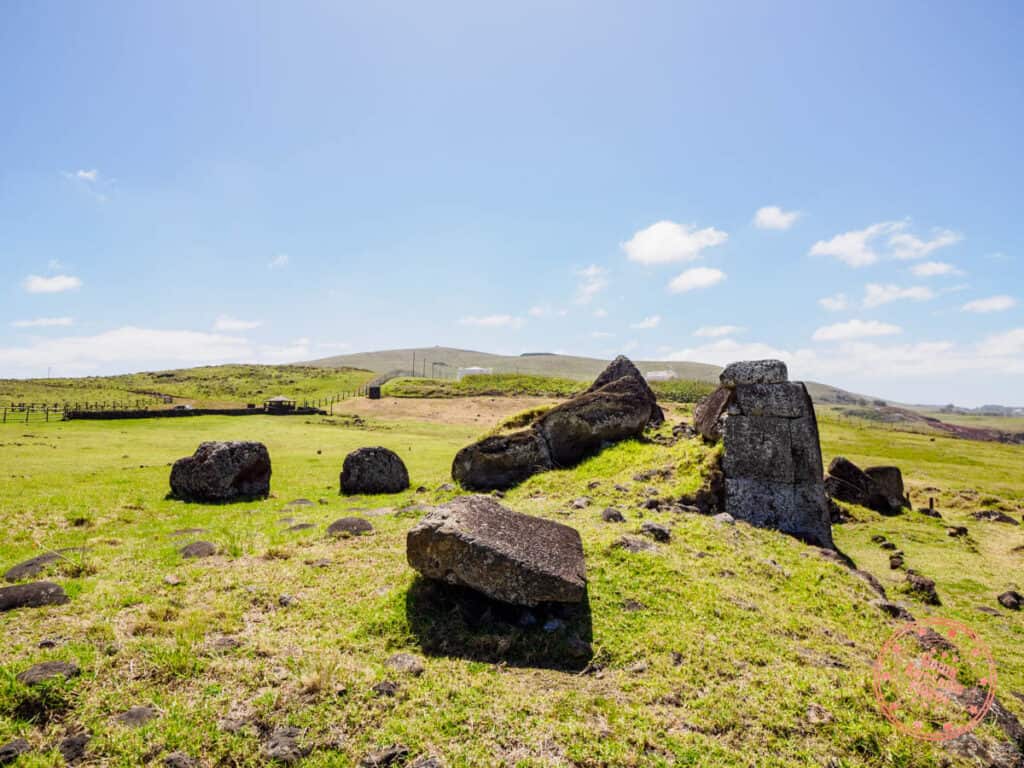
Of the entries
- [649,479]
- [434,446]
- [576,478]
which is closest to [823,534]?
[649,479]

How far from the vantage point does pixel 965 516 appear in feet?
69.6

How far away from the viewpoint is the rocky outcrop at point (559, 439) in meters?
19.7

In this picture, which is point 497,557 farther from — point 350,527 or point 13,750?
point 350,527

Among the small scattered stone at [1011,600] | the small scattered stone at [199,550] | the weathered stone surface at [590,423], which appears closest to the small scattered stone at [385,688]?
the small scattered stone at [199,550]

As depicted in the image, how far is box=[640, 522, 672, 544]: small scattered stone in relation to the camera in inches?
445

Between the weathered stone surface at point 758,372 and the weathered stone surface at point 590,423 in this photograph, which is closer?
the weathered stone surface at point 758,372

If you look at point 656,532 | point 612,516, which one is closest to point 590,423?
point 612,516

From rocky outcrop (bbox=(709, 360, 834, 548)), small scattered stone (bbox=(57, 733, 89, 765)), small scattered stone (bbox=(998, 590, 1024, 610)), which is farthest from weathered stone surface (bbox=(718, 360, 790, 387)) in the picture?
small scattered stone (bbox=(57, 733, 89, 765))

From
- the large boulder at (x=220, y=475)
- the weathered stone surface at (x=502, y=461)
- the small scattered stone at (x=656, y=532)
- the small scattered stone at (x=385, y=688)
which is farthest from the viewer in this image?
the weathered stone surface at (x=502, y=461)

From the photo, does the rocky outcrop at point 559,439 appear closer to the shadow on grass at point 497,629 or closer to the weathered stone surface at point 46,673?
the shadow on grass at point 497,629

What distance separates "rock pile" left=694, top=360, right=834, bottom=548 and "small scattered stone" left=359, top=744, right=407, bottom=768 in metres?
11.9

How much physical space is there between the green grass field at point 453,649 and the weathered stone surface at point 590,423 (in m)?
5.47

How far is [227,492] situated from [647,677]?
52.9 feet

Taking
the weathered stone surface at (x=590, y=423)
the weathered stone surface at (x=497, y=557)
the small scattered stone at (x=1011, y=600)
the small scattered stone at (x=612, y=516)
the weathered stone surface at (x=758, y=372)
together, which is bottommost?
the small scattered stone at (x=1011, y=600)
